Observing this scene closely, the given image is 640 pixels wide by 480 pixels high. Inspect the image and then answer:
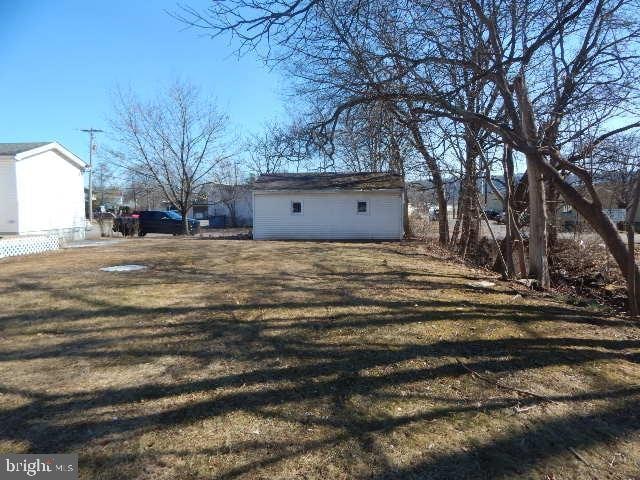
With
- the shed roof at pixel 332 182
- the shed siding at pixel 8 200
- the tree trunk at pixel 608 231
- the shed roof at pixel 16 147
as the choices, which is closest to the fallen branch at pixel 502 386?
the tree trunk at pixel 608 231

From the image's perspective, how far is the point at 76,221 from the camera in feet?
74.6

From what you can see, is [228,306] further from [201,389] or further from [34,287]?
[34,287]

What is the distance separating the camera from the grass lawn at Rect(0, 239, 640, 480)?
270 cm

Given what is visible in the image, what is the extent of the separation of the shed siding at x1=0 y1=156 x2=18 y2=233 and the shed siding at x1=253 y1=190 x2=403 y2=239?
9.96m

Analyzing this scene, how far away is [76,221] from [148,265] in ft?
47.8

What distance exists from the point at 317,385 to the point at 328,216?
1791cm

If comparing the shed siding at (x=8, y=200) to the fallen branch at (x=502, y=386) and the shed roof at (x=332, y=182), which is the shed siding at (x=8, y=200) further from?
the fallen branch at (x=502, y=386)

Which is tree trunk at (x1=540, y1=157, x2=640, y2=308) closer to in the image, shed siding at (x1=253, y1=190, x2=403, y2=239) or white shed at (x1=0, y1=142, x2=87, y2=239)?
shed siding at (x1=253, y1=190, x2=403, y2=239)

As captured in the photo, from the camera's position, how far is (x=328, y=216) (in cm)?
2150

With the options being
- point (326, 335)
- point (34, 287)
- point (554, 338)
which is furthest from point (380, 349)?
point (34, 287)

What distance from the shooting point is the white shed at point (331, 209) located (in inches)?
832

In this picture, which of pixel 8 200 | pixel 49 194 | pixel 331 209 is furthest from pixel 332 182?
pixel 8 200

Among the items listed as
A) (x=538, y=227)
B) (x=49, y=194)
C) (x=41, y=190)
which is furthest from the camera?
(x=49, y=194)

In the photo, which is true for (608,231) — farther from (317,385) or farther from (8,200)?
(8,200)
